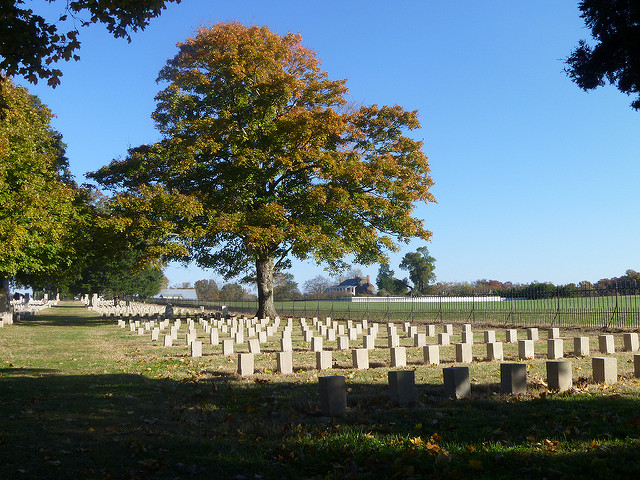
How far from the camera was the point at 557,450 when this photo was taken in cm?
534

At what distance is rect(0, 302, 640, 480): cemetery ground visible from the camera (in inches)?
203

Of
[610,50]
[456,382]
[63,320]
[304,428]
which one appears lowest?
[63,320]

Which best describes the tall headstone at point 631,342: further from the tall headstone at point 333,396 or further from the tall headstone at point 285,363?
the tall headstone at point 333,396

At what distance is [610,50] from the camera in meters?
8.84

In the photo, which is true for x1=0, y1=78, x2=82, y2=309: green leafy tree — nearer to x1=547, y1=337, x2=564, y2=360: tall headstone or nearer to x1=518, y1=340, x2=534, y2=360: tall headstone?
x1=518, y1=340, x2=534, y2=360: tall headstone

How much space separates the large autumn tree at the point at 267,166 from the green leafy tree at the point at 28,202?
3.28 metres

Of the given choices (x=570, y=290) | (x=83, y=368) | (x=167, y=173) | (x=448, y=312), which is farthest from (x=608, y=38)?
(x=167, y=173)

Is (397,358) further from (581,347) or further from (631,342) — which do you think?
(631,342)

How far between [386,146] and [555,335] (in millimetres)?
18769

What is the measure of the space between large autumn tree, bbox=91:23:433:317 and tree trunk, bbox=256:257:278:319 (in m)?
0.07

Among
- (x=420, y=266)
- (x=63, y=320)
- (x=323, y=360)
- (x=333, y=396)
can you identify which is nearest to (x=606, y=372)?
(x=333, y=396)

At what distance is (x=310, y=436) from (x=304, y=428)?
39 centimetres

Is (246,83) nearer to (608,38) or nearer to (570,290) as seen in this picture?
(570,290)

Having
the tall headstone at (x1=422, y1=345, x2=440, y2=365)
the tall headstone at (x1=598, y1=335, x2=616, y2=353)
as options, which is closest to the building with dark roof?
the tall headstone at (x1=598, y1=335, x2=616, y2=353)
